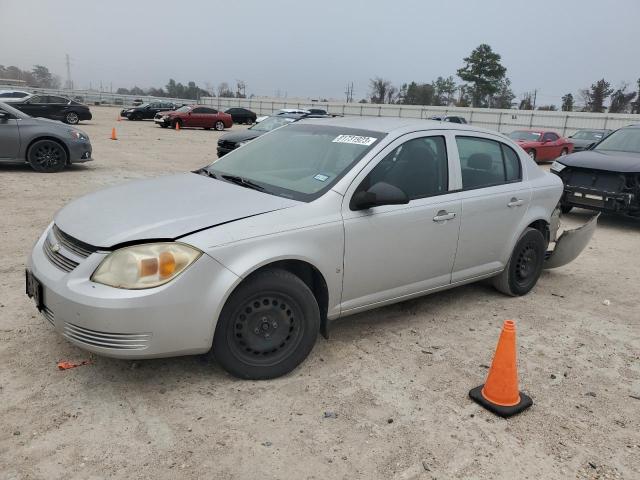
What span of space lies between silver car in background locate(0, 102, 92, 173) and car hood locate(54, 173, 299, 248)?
304 inches

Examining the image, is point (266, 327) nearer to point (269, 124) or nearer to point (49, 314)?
point (49, 314)

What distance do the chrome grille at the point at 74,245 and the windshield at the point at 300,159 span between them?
1235mm

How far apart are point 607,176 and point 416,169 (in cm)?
635

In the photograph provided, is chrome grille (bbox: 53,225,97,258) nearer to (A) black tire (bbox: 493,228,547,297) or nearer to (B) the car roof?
(B) the car roof

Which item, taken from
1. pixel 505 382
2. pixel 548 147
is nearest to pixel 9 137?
pixel 505 382

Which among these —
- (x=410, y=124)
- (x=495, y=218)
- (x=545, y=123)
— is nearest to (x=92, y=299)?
(x=410, y=124)

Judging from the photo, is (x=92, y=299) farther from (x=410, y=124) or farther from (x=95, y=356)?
(x=410, y=124)

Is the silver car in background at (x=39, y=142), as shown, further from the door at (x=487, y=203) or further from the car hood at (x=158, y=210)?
the door at (x=487, y=203)

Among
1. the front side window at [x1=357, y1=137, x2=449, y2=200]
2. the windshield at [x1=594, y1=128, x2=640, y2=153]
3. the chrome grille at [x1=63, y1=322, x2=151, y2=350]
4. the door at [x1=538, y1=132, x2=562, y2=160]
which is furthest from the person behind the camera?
the door at [x1=538, y1=132, x2=562, y2=160]

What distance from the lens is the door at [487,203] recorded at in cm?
447

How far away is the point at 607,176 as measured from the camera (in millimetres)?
8961

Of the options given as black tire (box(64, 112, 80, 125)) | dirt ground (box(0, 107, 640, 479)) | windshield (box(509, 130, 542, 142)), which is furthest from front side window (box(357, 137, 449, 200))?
black tire (box(64, 112, 80, 125))

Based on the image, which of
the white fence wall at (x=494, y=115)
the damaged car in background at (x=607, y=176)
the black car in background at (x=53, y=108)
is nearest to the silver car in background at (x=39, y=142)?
the damaged car in background at (x=607, y=176)

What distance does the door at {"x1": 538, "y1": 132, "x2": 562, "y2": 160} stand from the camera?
19.4 meters
